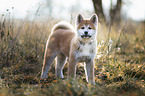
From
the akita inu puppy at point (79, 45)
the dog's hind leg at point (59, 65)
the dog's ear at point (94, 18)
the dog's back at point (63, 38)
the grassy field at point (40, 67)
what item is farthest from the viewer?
the dog's hind leg at point (59, 65)

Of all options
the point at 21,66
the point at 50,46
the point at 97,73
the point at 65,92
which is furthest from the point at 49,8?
the point at 65,92

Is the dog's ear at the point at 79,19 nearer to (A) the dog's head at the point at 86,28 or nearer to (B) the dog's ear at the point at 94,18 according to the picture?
(A) the dog's head at the point at 86,28

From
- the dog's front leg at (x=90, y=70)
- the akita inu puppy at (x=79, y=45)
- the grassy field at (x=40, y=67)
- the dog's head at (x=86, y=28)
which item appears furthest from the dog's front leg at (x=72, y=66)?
the dog's head at (x=86, y=28)

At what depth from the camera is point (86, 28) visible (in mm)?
3547

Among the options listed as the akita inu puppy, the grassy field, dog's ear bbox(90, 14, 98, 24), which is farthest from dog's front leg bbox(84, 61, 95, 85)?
dog's ear bbox(90, 14, 98, 24)

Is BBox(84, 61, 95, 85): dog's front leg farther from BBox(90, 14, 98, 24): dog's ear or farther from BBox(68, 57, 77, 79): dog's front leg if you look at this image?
BBox(90, 14, 98, 24): dog's ear

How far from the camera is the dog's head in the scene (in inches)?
136

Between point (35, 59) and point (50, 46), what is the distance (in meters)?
1.19

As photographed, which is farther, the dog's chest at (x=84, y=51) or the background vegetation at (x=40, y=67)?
the dog's chest at (x=84, y=51)

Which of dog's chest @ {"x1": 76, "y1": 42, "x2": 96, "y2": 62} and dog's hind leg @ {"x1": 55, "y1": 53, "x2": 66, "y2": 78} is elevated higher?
dog's chest @ {"x1": 76, "y1": 42, "x2": 96, "y2": 62}

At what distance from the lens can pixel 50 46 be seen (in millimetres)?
4234

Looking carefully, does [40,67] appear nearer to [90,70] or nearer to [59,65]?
[59,65]

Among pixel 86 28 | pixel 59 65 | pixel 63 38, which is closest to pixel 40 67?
pixel 59 65

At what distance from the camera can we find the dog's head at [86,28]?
3.47m
